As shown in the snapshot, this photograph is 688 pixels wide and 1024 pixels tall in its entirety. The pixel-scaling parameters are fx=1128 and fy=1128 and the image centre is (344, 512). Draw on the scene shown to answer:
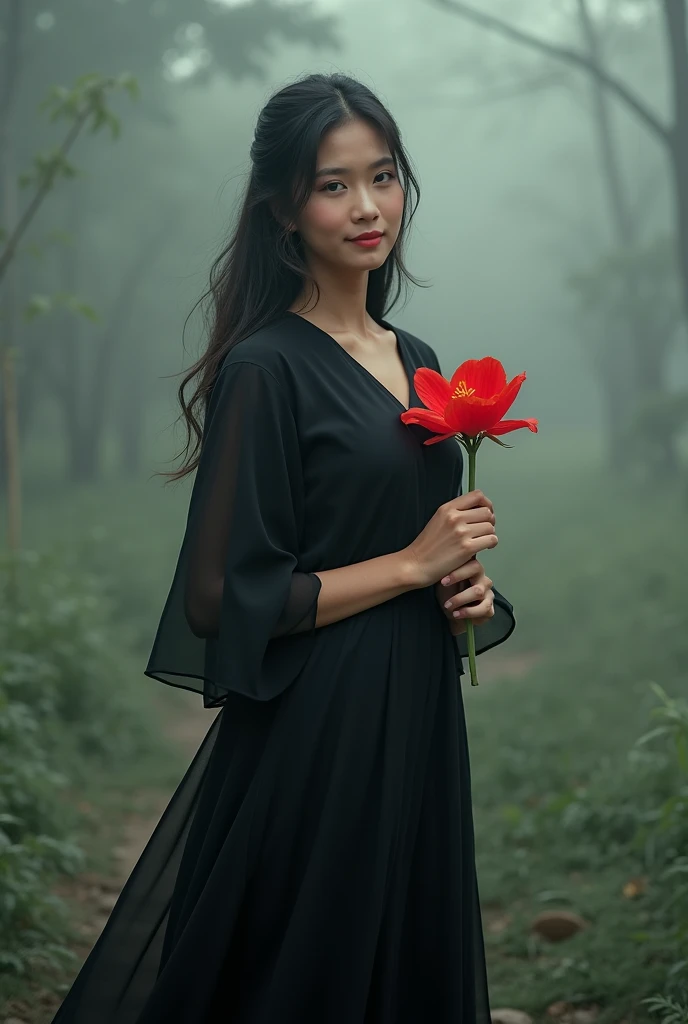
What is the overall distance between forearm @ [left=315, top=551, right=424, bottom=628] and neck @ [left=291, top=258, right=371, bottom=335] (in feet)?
1.57

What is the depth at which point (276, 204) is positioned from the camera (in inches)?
83.8

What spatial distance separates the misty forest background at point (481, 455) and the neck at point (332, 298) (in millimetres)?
287

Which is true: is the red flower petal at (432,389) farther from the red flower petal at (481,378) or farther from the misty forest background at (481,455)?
the misty forest background at (481,455)

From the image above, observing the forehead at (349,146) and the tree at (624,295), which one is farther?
the tree at (624,295)

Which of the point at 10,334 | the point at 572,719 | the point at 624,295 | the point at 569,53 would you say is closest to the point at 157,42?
the point at 10,334

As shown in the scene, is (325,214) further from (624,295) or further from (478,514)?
(624,295)

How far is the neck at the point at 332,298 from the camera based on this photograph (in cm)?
216

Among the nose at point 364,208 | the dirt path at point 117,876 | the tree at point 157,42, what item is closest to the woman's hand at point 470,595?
the nose at point 364,208

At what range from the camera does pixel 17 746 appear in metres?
4.11

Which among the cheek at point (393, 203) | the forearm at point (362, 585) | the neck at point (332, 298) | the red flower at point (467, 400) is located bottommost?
the forearm at point (362, 585)

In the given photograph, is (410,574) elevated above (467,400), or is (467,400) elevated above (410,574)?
(467,400)

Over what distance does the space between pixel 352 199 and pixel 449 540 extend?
64cm

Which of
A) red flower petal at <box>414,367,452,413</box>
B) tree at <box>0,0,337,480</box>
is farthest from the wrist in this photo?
tree at <box>0,0,337,480</box>

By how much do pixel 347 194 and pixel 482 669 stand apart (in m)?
6.04
